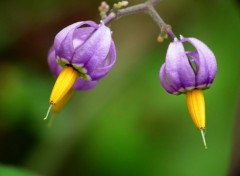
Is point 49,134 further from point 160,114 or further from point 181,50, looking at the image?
point 181,50

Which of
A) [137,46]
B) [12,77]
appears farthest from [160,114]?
[12,77]

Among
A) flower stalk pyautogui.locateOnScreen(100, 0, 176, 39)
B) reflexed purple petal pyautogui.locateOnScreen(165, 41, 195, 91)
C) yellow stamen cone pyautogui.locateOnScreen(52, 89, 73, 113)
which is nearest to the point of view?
reflexed purple petal pyautogui.locateOnScreen(165, 41, 195, 91)

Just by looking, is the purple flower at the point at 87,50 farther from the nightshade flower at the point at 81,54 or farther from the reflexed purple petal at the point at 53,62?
the reflexed purple petal at the point at 53,62

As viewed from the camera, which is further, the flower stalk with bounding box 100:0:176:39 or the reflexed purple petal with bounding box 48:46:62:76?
the reflexed purple petal with bounding box 48:46:62:76

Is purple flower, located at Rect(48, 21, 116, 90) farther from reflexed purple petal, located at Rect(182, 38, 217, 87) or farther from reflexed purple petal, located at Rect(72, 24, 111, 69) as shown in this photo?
reflexed purple petal, located at Rect(182, 38, 217, 87)

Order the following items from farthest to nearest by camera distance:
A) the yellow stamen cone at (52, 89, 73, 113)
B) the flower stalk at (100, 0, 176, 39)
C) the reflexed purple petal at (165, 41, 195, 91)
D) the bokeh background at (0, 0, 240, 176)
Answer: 1. the bokeh background at (0, 0, 240, 176)
2. the yellow stamen cone at (52, 89, 73, 113)
3. the flower stalk at (100, 0, 176, 39)
4. the reflexed purple petal at (165, 41, 195, 91)

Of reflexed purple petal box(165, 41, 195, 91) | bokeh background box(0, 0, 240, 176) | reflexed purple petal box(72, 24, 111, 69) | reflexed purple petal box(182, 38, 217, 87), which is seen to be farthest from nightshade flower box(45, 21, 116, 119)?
bokeh background box(0, 0, 240, 176)
